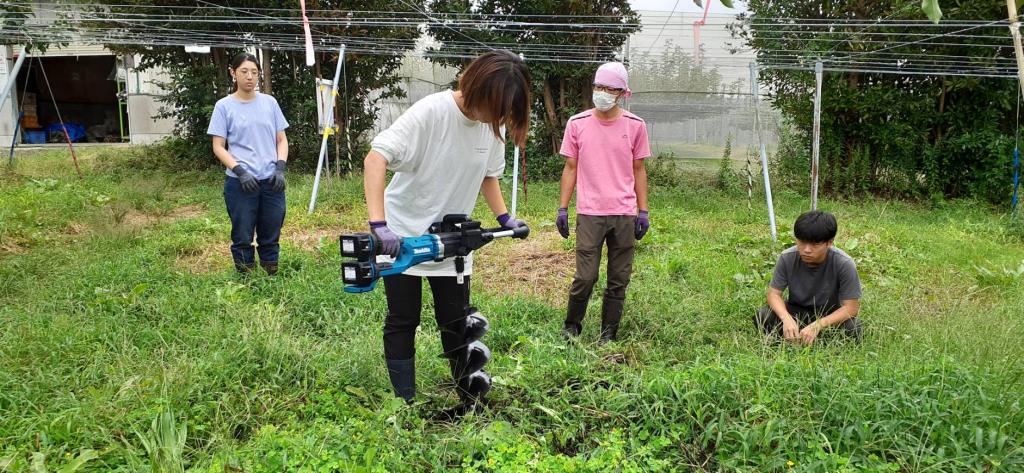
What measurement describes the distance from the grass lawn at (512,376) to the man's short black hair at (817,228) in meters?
0.54

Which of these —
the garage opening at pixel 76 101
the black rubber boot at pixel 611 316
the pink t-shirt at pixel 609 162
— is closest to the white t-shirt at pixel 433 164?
the pink t-shirt at pixel 609 162

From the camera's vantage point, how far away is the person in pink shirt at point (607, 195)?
3.93m

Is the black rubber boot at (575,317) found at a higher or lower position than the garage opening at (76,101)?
lower

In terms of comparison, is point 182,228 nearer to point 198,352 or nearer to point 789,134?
point 198,352

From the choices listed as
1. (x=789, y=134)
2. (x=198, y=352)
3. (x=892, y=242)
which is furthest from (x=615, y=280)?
(x=789, y=134)

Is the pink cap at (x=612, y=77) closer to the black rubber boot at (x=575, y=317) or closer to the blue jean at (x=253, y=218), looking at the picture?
the black rubber boot at (x=575, y=317)

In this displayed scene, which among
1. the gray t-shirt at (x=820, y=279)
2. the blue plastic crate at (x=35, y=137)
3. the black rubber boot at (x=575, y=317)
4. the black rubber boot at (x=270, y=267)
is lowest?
the black rubber boot at (x=575, y=317)

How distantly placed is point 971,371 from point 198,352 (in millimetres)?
3391

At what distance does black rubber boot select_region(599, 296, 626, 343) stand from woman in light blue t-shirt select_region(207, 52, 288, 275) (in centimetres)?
241

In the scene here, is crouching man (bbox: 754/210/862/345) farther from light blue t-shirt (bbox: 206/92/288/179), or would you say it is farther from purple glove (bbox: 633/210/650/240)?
light blue t-shirt (bbox: 206/92/288/179)

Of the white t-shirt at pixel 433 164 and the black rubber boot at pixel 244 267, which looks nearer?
the white t-shirt at pixel 433 164

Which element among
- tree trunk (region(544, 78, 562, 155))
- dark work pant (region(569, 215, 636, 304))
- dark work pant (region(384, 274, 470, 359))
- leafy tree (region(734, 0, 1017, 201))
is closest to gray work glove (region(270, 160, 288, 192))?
dark work pant (region(569, 215, 636, 304))

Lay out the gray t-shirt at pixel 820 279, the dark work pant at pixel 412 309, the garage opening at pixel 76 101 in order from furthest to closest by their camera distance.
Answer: the garage opening at pixel 76 101 → the gray t-shirt at pixel 820 279 → the dark work pant at pixel 412 309

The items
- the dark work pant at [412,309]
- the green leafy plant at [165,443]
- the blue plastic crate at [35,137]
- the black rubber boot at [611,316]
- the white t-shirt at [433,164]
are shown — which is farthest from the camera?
the blue plastic crate at [35,137]
